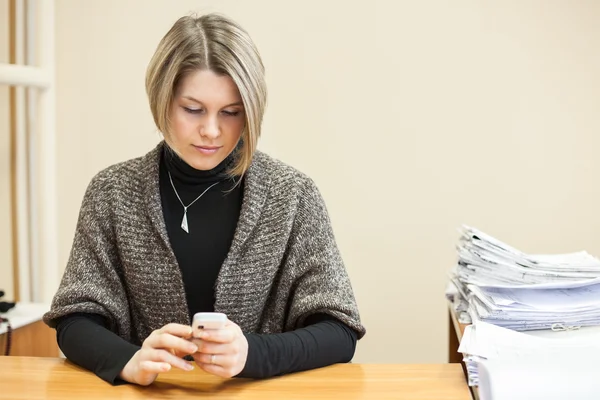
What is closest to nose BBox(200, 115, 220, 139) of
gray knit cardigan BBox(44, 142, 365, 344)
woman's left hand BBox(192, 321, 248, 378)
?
gray knit cardigan BBox(44, 142, 365, 344)

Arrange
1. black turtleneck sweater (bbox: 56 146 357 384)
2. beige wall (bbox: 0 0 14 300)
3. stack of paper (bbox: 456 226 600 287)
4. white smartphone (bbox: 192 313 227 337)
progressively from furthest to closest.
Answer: beige wall (bbox: 0 0 14 300)
stack of paper (bbox: 456 226 600 287)
black turtleneck sweater (bbox: 56 146 357 384)
white smartphone (bbox: 192 313 227 337)

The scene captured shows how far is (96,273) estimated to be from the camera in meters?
1.46

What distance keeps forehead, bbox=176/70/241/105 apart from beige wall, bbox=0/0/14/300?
1236mm

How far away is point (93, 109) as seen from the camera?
2701 mm

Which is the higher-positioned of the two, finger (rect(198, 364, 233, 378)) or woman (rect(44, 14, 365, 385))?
woman (rect(44, 14, 365, 385))

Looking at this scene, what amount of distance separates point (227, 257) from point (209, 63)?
376 mm

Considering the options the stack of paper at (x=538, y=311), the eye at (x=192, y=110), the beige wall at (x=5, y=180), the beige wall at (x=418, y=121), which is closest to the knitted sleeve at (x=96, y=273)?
the eye at (x=192, y=110)

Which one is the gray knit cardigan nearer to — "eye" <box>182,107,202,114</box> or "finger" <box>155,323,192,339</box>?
"eye" <box>182,107,202,114</box>

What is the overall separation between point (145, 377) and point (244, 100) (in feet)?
1.72

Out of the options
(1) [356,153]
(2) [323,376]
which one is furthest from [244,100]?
(1) [356,153]

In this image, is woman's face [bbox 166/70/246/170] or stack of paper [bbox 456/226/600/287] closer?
woman's face [bbox 166/70/246/170]

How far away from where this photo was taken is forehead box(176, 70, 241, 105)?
4.50 ft

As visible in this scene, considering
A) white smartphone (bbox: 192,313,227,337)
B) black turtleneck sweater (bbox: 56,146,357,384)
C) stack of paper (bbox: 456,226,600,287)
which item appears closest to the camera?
white smartphone (bbox: 192,313,227,337)

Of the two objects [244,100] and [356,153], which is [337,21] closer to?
[356,153]
